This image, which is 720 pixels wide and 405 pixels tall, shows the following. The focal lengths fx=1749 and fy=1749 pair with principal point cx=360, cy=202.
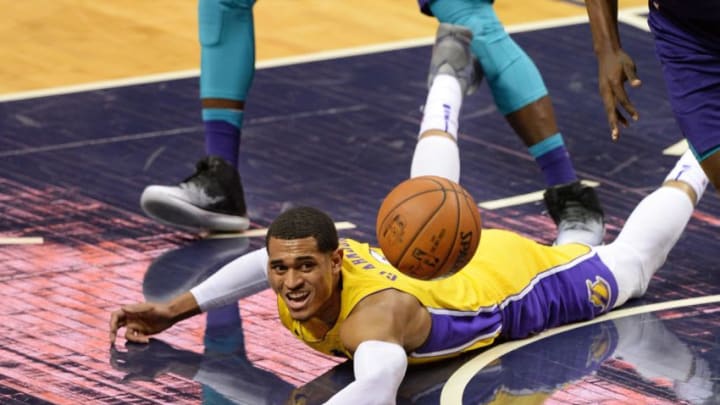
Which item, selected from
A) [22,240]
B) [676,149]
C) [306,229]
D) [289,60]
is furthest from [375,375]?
[289,60]

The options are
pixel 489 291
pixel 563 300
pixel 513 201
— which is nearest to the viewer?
pixel 489 291

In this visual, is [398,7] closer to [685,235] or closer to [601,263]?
[685,235]

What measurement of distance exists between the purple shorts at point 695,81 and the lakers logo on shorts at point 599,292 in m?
0.92

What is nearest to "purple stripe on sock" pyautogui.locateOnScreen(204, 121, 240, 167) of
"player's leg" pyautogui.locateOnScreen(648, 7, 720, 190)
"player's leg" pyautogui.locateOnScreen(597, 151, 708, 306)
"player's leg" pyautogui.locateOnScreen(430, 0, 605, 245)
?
"player's leg" pyautogui.locateOnScreen(430, 0, 605, 245)

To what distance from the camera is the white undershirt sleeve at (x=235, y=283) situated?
6375 mm

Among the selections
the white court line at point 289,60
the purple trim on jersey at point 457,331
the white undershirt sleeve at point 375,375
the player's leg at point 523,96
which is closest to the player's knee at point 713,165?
the purple trim on jersey at point 457,331

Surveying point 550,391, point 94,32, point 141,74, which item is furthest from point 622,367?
point 94,32

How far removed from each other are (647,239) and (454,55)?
3.95ft

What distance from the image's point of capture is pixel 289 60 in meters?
10.4

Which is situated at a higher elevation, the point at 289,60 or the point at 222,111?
the point at 289,60

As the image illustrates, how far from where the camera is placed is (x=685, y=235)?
7676 millimetres

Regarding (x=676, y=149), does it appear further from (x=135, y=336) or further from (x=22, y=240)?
(x=135, y=336)

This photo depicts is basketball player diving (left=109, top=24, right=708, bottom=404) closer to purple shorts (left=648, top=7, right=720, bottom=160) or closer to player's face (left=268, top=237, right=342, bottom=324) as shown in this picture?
player's face (left=268, top=237, right=342, bottom=324)

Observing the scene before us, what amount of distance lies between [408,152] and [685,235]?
1673mm
